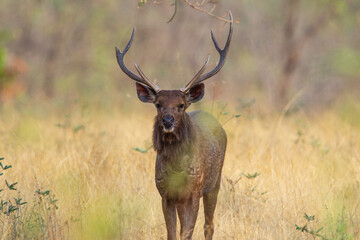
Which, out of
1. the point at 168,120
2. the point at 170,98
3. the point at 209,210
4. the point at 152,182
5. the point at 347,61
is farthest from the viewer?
the point at 347,61

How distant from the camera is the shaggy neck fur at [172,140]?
5539 millimetres

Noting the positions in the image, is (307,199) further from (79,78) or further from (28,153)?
(79,78)

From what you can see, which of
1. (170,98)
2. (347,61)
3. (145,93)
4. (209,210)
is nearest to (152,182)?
(209,210)

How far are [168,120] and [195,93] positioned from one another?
69cm

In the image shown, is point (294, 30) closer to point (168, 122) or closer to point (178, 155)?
point (178, 155)

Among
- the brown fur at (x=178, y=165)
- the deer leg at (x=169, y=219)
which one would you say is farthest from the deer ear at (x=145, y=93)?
the deer leg at (x=169, y=219)

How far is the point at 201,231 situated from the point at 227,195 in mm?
662

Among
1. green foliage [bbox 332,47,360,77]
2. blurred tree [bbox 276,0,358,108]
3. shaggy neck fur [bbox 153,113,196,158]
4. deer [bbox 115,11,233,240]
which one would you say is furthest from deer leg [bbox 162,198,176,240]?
green foliage [bbox 332,47,360,77]

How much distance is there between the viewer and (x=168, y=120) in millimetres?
5301

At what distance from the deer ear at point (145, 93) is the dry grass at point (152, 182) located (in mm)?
1027

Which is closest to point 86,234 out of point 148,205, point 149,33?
point 148,205

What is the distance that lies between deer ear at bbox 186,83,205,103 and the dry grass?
43.6 inches

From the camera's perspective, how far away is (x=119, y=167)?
771cm

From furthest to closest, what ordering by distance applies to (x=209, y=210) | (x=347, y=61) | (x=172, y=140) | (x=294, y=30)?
(x=347, y=61) → (x=294, y=30) → (x=209, y=210) → (x=172, y=140)
